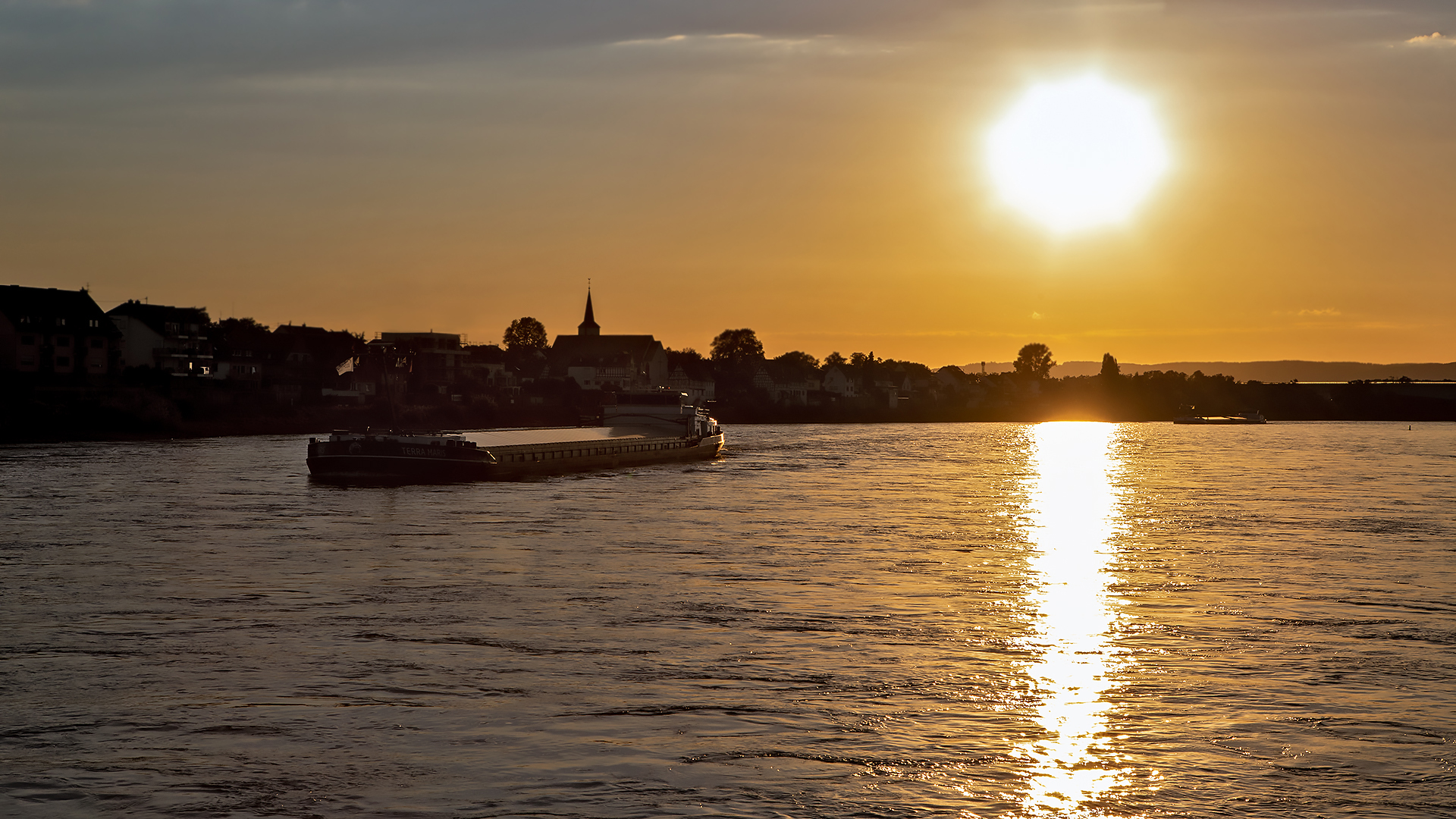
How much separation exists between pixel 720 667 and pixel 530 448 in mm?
49527

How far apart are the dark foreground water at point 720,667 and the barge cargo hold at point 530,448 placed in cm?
1502

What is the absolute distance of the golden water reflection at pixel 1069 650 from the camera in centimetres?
1100

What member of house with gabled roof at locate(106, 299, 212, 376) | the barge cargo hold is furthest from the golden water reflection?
house with gabled roof at locate(106, 299, 212, 376)

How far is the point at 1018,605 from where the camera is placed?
2158 centimetres

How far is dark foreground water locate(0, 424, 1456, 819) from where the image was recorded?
35.6ft

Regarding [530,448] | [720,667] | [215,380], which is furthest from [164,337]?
[720,667]

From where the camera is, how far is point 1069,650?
17.4 meters

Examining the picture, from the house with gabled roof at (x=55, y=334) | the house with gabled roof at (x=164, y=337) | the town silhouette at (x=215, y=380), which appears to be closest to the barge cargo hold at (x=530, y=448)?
the town silhouette at (x=215, y=380)

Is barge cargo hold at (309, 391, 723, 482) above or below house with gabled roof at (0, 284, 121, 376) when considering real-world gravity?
below

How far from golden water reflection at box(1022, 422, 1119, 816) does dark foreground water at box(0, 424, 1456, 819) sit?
0.08m

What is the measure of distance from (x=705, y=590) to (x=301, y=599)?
24.5 feet

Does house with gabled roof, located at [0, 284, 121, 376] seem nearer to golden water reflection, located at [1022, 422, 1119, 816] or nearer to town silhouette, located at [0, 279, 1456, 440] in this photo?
town silhouette, located at [0, 279, 1456, 440]

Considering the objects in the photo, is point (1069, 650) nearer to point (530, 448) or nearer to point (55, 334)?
point (530, 448)

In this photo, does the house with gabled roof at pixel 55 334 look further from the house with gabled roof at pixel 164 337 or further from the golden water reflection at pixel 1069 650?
the golden water reflection at pixel 1069 650
